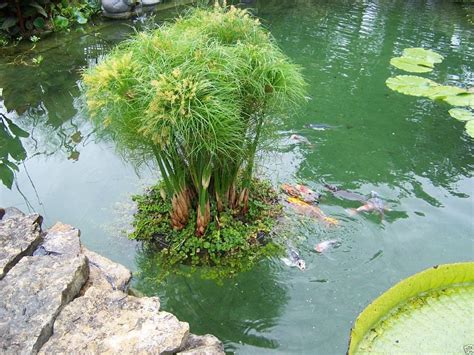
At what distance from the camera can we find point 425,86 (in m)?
5.29

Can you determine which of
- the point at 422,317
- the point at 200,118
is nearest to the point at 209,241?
the point at 200,118

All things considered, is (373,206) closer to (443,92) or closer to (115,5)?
(443,92)

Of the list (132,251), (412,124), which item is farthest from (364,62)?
(132,251)

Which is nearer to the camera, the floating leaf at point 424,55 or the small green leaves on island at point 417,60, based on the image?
the small green leaves on island at point 417,60

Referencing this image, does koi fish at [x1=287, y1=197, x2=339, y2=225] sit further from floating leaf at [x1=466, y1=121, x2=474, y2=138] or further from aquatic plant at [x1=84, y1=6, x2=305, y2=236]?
floating leaf at [x1=466, y1=121, x2=474, y2=138]

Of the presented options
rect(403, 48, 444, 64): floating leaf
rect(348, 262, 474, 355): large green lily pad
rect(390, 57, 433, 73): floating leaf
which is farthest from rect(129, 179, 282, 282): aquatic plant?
rect(403, 48, 444, 64): floating leaf

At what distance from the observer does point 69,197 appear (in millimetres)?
3990

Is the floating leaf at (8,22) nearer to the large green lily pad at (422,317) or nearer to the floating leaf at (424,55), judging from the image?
the floating leaf at (424,55)

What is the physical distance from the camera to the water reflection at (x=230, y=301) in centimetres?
278

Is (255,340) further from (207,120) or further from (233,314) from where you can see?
(207,120)

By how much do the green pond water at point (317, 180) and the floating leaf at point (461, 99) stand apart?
6.6 inches

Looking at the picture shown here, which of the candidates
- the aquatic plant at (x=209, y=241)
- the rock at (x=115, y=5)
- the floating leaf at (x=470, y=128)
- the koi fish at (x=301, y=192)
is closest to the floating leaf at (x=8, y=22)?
the rock at (x=115, y=5)

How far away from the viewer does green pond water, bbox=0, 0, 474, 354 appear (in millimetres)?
2932

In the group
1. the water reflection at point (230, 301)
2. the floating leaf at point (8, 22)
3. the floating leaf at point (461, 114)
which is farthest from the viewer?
the floating leaf at point (8, 22)
